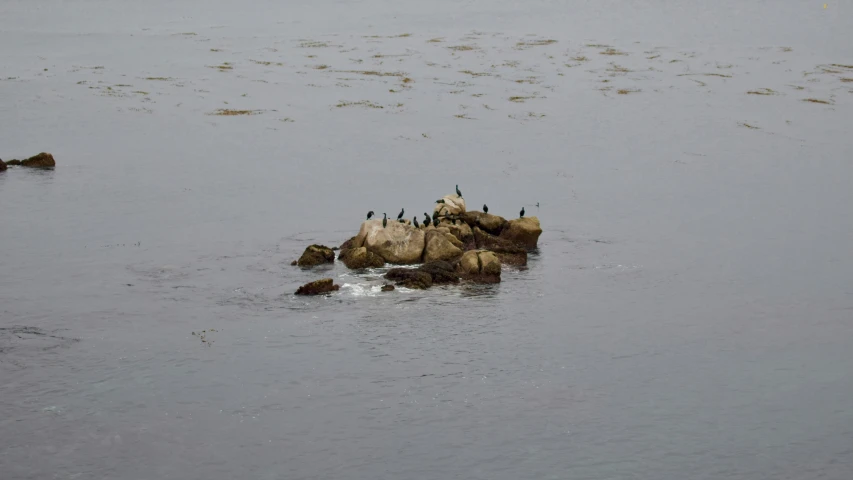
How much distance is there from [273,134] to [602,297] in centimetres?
4700

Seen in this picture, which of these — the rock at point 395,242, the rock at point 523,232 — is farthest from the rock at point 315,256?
the rock at point 523,232

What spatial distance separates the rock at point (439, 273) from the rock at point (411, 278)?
Answer: 0.51 metres

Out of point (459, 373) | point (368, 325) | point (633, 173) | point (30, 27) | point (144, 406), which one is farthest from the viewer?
point (30, 27)

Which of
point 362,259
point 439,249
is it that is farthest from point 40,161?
point 439,249

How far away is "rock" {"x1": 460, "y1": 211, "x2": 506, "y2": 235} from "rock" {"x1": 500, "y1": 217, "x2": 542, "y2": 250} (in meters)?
0.59

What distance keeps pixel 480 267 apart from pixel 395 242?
5074 mm

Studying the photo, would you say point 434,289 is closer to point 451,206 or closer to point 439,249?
point 439,249

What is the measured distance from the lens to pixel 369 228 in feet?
188

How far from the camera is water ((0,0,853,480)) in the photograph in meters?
37.9

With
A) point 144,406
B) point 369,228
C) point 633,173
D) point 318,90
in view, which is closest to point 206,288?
point 369,228

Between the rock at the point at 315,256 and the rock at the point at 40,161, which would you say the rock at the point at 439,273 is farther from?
the rock at the point at 40,161

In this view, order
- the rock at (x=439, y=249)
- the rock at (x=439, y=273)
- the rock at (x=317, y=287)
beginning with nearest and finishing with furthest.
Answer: the rock at (x=317, y=287) → the rock at (x=439, y=273) → the rock at (x=439, y=249)

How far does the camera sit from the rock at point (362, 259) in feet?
183

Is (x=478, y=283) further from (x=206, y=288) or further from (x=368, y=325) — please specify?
(x=206, y=288)
